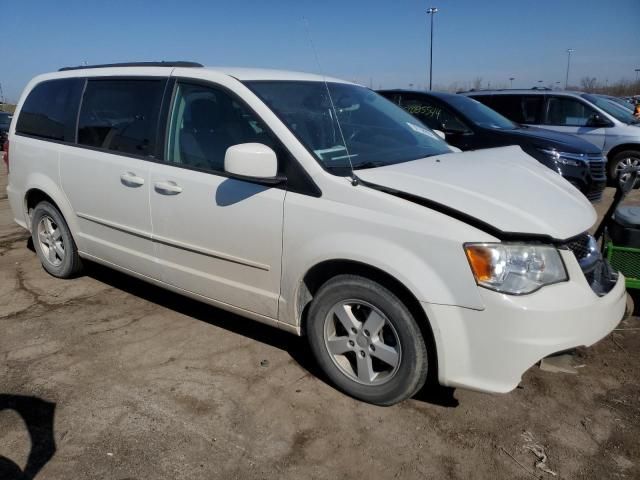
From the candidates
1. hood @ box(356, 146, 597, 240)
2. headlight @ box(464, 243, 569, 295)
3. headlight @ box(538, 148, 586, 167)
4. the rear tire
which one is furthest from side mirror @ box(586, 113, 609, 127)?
the rear tire

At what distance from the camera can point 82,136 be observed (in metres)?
4.15

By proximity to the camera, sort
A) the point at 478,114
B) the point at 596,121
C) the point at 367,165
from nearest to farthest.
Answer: the point at 367,165
the point at 478,114
the point at 596,121

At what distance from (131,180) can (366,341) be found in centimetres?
195

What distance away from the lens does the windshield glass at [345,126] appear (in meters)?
3.06

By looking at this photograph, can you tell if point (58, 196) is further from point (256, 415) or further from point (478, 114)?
point (478, 114)

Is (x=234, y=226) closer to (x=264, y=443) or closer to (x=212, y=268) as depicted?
(x=212, y=268)

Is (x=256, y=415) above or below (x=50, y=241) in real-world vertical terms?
below

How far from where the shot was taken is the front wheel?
8.68 feet

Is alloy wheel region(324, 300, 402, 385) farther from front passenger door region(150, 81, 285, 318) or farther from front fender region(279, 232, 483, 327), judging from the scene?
front passenger door region(150, 81, 285, 318)

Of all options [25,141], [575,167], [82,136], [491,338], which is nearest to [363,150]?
[491,338]

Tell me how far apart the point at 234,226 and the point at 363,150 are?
0.90 metres

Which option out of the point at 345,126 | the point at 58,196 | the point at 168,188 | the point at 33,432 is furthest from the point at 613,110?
the point at 33,432

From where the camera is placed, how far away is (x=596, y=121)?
9602mm

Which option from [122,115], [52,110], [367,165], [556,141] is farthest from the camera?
[556,141]
